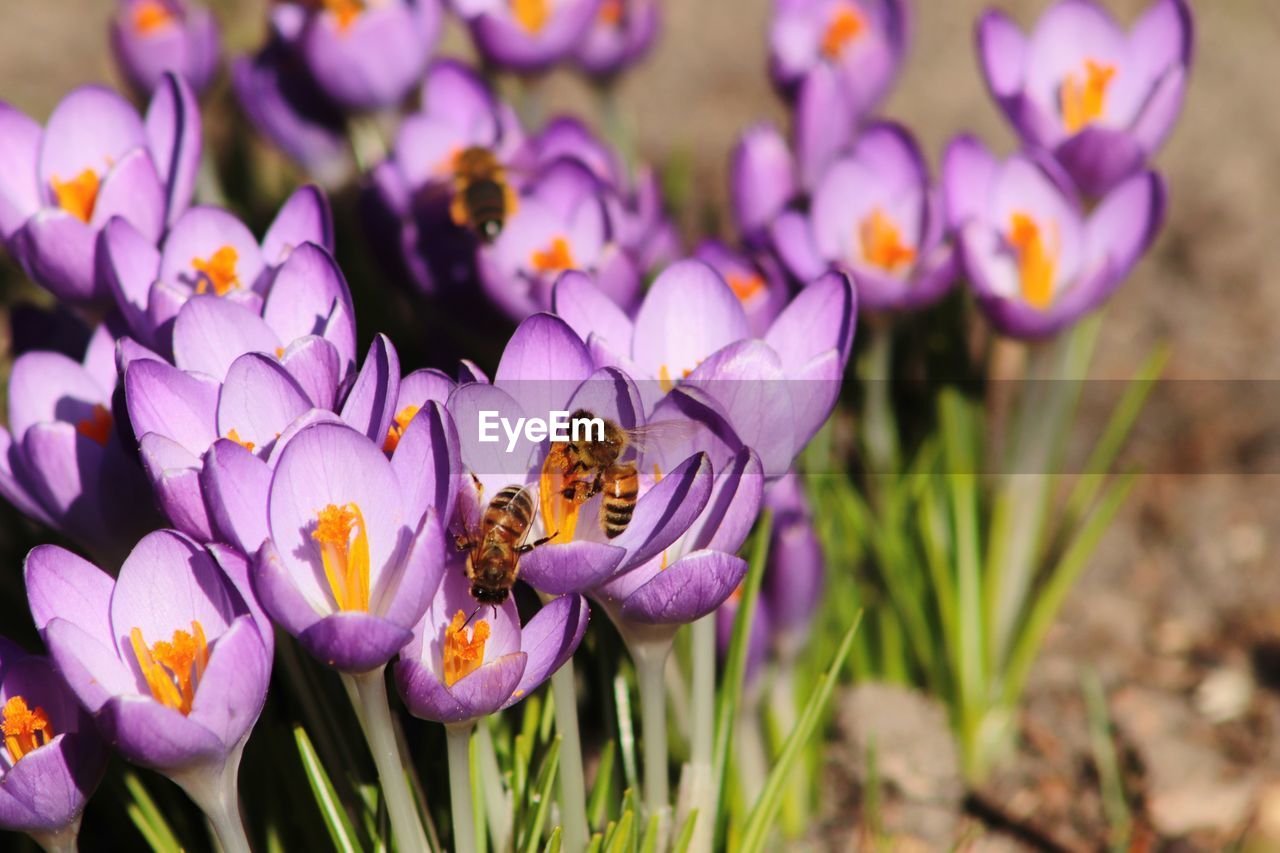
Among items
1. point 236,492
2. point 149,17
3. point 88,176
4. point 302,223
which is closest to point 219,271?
point 302,223

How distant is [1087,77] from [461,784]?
1.54 metres

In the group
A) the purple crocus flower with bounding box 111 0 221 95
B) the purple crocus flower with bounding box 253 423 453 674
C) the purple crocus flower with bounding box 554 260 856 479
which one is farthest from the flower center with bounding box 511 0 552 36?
the purple crocus flower with bounding box 253 423 453 674

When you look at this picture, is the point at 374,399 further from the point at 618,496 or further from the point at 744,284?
the point at 744,284

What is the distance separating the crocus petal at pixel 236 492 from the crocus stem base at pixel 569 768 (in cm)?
34

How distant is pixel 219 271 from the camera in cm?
154

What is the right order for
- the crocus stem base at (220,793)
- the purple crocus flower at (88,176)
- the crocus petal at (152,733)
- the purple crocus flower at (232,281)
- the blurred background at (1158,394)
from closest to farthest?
the crocus petal at (152,733), the crocus stem base at (220,793), the purple crocus flower at (232,281), the purple crocus flower at (88,176), the blurred background at (1158,394)

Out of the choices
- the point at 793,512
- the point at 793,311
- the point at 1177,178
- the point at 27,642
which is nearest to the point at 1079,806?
the point at 793,512

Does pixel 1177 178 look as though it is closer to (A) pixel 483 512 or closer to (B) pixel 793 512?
(B) pixel 793 512

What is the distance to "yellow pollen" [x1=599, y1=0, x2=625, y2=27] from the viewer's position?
267 centimetres

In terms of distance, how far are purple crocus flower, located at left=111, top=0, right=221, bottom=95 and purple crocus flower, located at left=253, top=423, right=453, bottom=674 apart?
1561 millimetres

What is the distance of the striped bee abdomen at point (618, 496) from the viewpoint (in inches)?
46.3

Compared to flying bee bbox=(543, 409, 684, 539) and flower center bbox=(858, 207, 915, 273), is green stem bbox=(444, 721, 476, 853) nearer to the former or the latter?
flying bee bbox=(543, 409, 684, 539)

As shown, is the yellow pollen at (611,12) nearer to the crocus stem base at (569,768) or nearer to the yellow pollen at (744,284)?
the yellow pollen at (744,284)

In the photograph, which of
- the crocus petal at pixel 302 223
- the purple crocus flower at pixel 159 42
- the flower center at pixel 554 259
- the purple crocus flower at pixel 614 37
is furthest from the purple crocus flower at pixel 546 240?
the purple crocus flower at pixel 159 42
